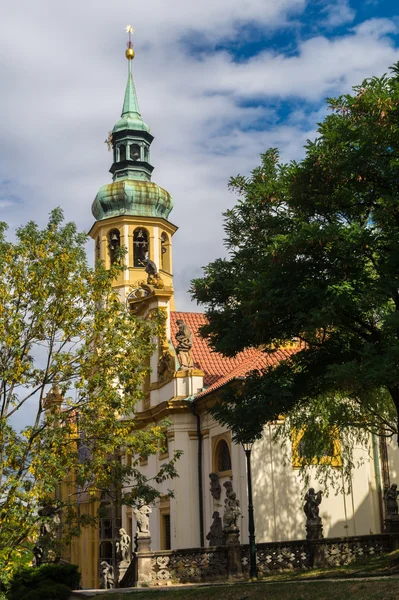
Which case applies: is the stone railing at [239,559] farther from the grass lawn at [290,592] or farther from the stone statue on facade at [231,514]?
the grass lawn at [290,592]

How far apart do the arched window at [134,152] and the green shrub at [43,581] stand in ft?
103

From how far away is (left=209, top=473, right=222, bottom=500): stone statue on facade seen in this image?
31281mm

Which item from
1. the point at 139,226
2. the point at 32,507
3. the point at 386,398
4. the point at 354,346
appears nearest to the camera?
the point at 32,507

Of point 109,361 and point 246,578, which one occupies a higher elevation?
point 109,361

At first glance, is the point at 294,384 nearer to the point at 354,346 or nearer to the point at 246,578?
the point at 354,346

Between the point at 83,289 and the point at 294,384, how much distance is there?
5.56 m

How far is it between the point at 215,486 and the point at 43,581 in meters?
10.1

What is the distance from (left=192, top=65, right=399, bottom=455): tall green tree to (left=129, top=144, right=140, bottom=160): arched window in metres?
31.1

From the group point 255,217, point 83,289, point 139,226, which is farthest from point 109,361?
point 139,226

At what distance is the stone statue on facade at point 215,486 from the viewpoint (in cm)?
3128

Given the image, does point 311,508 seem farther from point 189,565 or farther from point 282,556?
point 189,565

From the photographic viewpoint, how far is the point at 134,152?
5078 cm

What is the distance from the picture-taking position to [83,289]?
20.0 meters

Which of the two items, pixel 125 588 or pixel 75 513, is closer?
pixel 75 513
